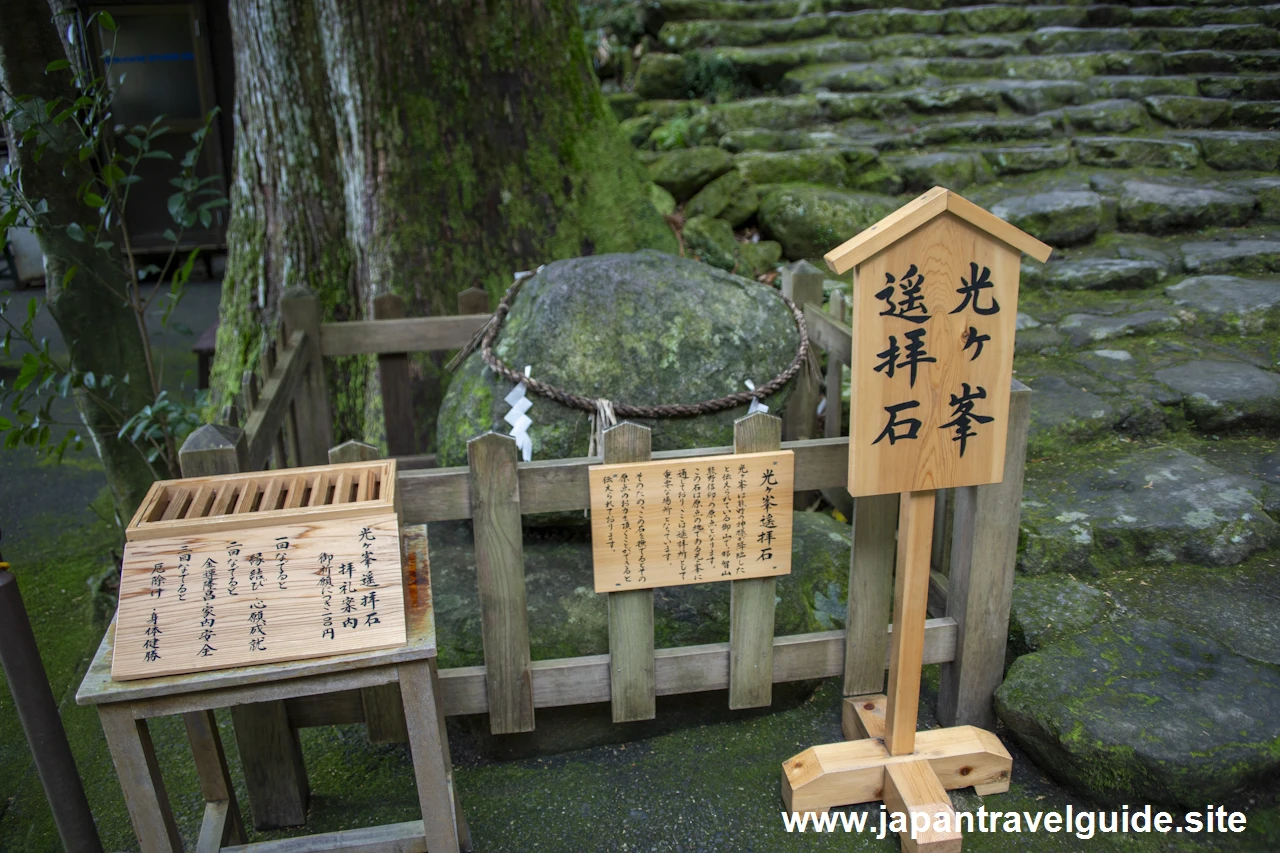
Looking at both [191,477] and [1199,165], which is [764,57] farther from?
[191,477]

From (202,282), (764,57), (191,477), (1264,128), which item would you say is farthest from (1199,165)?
(202,282)

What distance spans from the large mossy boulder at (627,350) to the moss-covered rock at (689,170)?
3.03 meters

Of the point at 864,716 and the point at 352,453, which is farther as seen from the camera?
the point at 864,716

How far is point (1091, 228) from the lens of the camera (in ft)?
18.9

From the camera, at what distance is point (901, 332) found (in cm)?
215

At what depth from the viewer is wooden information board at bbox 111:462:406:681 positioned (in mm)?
1793

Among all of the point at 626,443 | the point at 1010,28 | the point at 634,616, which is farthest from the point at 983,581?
the point at 1010,28

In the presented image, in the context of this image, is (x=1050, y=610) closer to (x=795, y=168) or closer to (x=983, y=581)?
(x=983, y=581)

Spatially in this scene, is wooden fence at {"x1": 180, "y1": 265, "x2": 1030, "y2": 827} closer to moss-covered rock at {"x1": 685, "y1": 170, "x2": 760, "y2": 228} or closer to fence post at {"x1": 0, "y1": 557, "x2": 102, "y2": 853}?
fence post at {"x1": 0, "y1": 557, "x2": 102, "y2": 853}

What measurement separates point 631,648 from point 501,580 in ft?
1.42

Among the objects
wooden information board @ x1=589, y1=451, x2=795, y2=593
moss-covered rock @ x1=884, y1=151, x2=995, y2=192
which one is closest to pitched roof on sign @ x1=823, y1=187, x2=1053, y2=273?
wooden information board @ x1=589, y1=451, x2=795, y2=593

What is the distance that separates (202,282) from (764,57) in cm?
673

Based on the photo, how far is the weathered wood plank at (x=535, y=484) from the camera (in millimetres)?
2250

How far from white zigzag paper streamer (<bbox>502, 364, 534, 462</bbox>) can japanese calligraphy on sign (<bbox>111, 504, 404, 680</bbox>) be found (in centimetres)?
112
